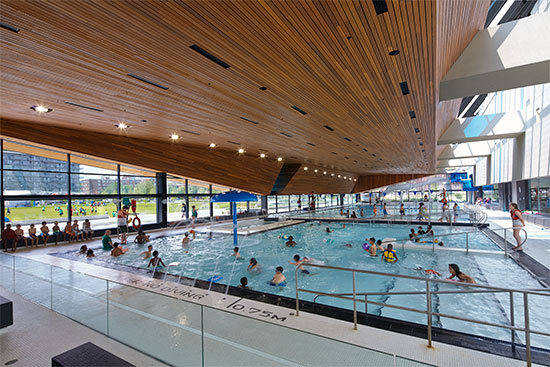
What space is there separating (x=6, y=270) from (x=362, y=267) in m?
9.70

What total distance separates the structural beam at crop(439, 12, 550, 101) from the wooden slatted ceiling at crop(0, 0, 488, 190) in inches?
17.5

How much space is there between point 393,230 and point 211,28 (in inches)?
639

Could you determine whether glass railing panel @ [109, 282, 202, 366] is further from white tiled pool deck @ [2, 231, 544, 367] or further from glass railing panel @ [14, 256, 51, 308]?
glass railing panel @ [14, 256, 51, 308]

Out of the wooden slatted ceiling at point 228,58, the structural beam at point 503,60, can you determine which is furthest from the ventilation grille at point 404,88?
the structural beam at point 503,60

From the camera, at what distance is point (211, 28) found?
3268 millimetres

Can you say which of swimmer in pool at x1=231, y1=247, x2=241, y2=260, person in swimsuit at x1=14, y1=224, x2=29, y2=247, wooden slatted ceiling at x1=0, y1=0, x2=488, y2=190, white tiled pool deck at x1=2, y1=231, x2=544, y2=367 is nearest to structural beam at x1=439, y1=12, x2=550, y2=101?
wooden slatted ceiling at x1=0, y1=0, x2=488, y2=190

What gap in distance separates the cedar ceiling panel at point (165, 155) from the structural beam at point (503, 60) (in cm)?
1019

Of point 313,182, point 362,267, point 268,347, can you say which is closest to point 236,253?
point 362,267

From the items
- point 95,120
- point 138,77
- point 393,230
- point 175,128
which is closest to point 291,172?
point 393,230

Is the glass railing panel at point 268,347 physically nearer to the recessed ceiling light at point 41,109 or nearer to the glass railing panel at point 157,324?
the glass railing panel at point 157,324

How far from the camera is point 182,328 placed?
3.09m

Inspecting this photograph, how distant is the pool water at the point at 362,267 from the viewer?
5180mm

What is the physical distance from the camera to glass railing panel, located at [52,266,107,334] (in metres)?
3.92

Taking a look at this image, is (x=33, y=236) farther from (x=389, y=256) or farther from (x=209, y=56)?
(x=389, y=256)
